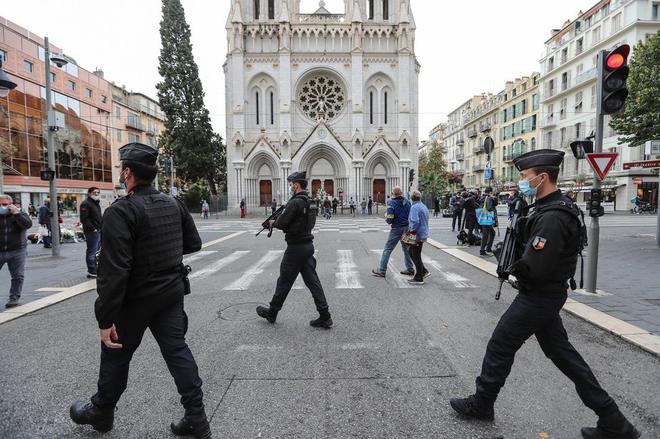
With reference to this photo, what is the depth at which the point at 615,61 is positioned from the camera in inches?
233

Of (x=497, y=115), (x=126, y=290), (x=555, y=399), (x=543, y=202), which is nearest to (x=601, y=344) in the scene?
(x=555, y=399)

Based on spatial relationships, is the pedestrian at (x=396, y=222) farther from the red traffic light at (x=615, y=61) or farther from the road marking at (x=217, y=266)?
the red traffic light at (x=615, y=61)

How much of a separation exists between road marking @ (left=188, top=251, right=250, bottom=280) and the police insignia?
23.3 ft

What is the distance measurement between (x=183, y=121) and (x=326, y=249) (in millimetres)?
34525

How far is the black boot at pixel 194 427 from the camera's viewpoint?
254cm

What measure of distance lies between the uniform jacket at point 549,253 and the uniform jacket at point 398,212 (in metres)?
5.27

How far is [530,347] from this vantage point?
409 centimetres

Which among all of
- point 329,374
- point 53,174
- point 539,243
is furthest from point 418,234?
point 53,174

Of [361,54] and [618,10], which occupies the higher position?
[618,10]

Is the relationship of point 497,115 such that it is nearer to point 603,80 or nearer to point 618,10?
point 618,10

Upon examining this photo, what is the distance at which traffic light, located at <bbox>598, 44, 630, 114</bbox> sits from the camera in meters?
5.84

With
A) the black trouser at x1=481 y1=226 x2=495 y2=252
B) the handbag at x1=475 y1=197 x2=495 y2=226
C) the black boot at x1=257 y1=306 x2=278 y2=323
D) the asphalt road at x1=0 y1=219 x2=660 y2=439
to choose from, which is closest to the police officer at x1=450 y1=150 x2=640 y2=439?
the asphalt road at x1=0 y1=219 x2=660 y2=439

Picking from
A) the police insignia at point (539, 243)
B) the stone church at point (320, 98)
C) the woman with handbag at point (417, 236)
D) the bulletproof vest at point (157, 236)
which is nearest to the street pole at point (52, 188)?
the woman with handbag at point (417, 236)

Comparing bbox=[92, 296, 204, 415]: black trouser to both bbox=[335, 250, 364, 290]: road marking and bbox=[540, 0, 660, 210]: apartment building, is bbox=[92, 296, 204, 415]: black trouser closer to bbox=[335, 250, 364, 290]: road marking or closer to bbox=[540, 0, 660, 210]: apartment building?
bbox=[335, 250, 364, 290]: road marking
